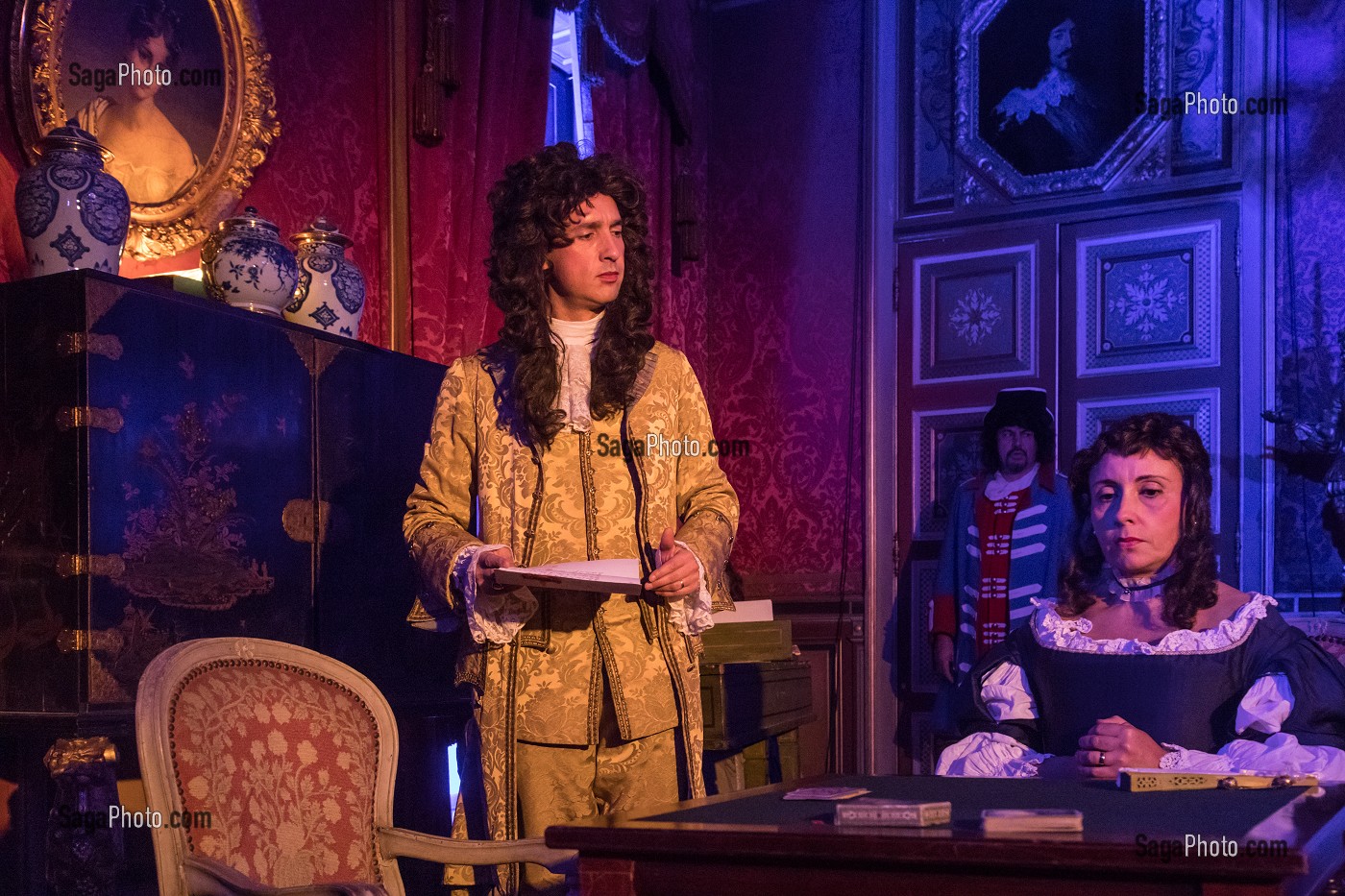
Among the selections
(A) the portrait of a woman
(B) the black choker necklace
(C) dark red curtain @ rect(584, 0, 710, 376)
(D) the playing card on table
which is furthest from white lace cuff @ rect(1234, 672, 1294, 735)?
(C) dark red curtain @ rect(584, 0, 710, 376)

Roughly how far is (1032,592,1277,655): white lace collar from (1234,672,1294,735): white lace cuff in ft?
0.33

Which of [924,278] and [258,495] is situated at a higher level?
[924,278]

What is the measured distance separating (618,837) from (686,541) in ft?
2.92

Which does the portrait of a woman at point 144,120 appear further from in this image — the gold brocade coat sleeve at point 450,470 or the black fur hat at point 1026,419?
the black fur hat at point 1026,419

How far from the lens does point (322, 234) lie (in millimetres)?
3752

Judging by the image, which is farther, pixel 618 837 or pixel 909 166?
pixel 909 166

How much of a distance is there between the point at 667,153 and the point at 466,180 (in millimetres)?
1836

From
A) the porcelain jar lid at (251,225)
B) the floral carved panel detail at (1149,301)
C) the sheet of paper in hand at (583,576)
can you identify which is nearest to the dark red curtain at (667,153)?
the floral carved panel detail at (1149,301)

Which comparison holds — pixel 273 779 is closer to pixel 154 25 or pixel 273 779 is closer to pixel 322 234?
pixel 322 234

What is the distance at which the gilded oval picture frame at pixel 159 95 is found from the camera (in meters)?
3.53

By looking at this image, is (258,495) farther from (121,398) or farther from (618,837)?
(618,837)

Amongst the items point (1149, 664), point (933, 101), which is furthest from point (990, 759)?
point (933, 101)

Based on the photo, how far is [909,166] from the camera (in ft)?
21.5

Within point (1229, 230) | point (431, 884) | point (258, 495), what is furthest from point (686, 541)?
point (1229, 230)
